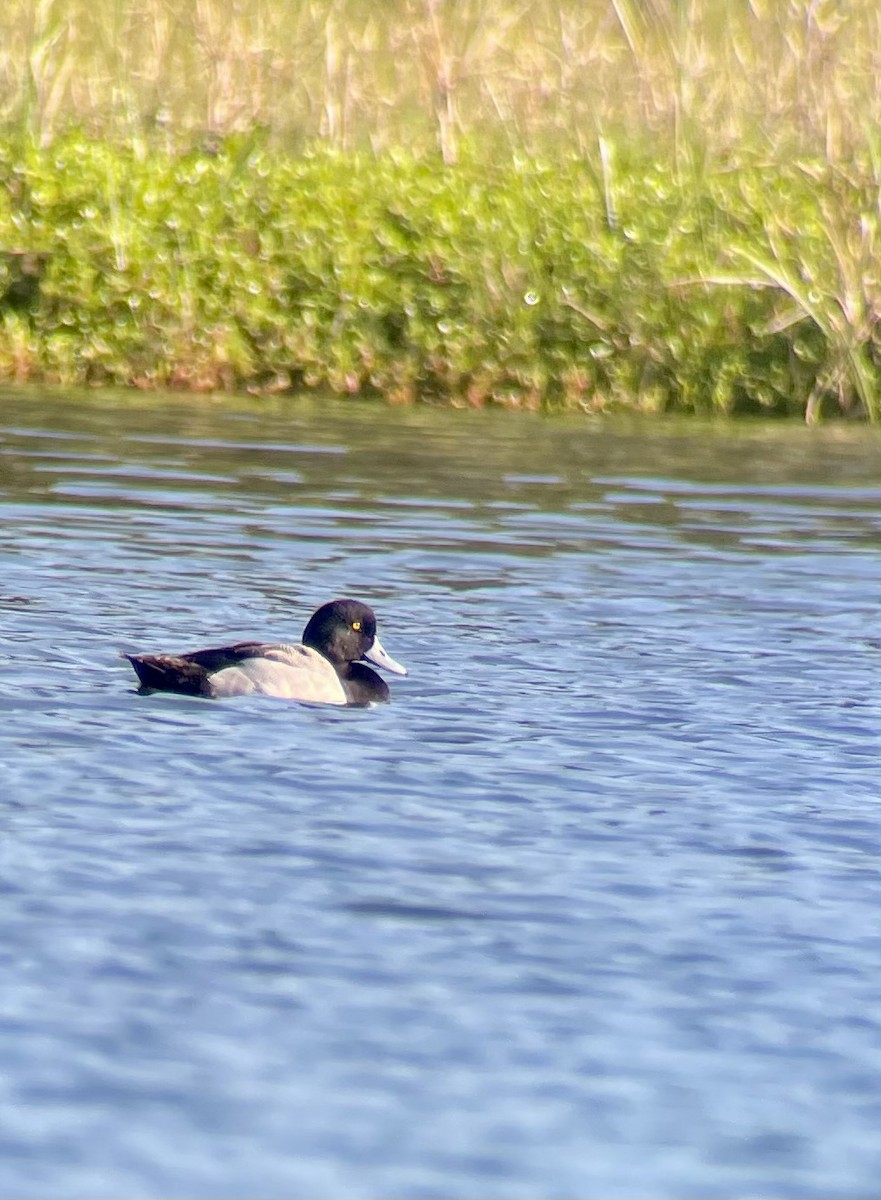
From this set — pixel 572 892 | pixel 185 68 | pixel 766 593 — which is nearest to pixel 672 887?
pixel 572 892

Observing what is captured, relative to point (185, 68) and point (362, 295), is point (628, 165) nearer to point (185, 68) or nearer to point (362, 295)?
point (362, 295)

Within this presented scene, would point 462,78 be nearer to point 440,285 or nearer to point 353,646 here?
point 440,285

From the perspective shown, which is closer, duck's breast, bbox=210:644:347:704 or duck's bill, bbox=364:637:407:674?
duck's breast, bbox=210:644:347:704

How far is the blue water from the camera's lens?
565cm

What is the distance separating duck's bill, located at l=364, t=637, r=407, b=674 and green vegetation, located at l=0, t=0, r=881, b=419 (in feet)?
34.8

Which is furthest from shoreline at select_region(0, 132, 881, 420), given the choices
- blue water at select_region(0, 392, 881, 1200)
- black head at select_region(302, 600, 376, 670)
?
black head at select_region(302, 600, 376, 670)

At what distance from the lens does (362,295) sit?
22.1 m

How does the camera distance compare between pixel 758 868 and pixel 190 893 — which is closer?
pixel 190 893

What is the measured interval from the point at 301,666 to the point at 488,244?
40.6 feet

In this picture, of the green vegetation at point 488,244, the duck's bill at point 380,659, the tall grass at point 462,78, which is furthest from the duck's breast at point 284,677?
the tall grass at point 462,78

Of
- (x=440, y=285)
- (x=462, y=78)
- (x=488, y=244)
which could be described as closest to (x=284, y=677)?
(x=440, y=285)

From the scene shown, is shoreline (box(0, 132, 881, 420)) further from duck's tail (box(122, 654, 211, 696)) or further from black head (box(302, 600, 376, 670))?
duck's tail (box(122, 654, 211, 696))

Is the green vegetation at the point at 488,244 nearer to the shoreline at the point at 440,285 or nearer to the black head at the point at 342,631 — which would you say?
the shoreline at the point at 440,285

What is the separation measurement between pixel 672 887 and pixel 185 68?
65.0ft
